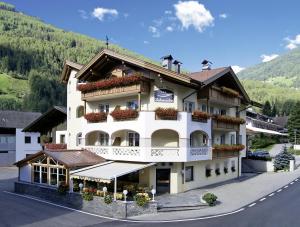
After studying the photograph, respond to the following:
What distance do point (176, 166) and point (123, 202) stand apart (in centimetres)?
802

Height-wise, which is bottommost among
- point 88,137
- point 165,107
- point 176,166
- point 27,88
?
point 176,166

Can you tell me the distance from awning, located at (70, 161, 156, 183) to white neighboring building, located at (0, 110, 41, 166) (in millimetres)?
36230

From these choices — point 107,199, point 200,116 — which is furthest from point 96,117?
point 107,199

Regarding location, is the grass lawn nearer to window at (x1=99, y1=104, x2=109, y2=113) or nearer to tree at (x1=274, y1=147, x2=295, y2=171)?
tree at (x1=274, y1=147, x2=295, y2=171)

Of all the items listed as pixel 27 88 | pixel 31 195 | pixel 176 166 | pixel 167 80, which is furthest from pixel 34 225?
pixel 27 88

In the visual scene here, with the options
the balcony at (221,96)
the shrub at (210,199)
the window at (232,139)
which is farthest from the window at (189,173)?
the window at (232,139)

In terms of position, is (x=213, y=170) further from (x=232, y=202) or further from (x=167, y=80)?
(x=167, y=80)

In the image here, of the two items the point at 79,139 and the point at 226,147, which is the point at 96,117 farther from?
the point at 226,147

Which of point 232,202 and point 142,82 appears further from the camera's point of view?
point 142,82

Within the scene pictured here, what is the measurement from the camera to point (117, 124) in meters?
30.8

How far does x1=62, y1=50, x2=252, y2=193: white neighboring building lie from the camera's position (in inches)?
1144

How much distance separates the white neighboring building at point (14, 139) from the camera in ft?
198

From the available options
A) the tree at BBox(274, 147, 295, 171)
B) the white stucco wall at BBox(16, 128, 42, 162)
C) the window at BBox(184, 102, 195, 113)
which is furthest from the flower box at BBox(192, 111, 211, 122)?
the white stucco wall at BBox(16, 128, 42, 162)

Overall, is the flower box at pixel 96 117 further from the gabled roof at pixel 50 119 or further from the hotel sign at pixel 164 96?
the gabled roof at pixel 50 119
